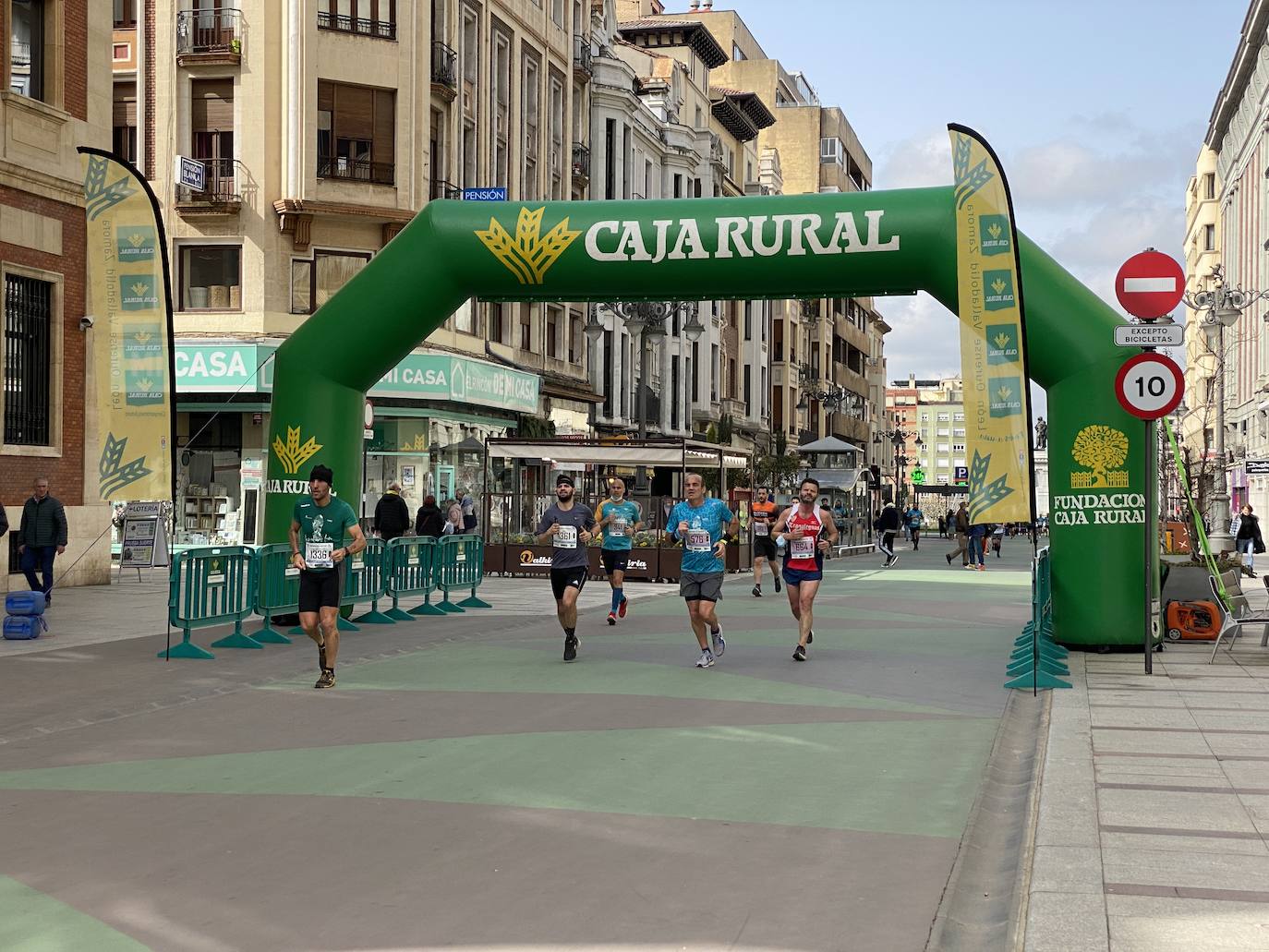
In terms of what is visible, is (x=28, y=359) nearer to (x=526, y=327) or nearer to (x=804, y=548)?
(x=804, y=548)

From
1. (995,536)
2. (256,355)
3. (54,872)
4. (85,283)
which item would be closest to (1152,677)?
(54,872)

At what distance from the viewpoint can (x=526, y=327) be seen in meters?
44.0

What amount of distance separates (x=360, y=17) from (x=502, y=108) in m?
7.57

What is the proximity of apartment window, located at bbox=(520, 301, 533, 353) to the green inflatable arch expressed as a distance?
2650 centimetres

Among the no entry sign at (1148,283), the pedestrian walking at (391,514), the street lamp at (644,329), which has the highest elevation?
the street lamp at (644,329)

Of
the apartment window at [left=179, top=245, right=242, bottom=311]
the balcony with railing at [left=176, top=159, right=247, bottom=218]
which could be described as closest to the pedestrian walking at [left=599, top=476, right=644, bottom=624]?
the apartment window at [left=179, top=245, right=242, bottom=311]

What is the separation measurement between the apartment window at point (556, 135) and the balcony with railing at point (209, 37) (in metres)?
13.7

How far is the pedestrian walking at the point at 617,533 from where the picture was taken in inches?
697

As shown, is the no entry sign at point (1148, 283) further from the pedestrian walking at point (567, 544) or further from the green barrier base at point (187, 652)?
the green barrier base at point (187, 652)

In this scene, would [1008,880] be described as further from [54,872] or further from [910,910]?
[54,872]

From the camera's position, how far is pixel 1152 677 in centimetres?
1312

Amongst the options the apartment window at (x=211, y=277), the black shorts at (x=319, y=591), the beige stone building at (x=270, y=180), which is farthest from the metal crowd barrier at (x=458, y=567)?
the apartment window at (x=211, y=277)

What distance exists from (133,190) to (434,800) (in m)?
8.95

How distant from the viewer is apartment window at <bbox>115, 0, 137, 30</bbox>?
34.5 metres
